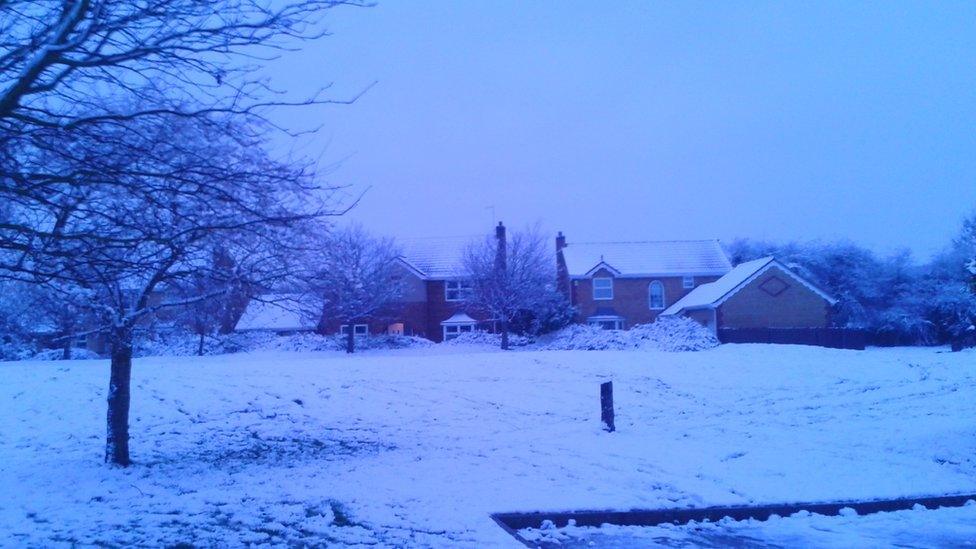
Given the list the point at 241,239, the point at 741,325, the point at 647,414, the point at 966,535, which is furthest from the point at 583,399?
the point at 741,325

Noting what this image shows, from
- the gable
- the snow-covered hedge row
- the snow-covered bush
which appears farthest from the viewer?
the gable

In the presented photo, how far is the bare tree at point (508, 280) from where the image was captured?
45.2 metres

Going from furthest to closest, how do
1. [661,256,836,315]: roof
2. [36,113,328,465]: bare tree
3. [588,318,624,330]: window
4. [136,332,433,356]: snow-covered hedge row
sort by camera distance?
[588,318,624,330]: window → [661,256,836,315]: roof → [136,332,433,356]: snow-covered hedge row → [36,113,328,465]: bare tree

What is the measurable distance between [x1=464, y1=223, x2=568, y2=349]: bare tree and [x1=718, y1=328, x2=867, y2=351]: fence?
11.3 meters

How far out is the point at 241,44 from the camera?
22.4 ft

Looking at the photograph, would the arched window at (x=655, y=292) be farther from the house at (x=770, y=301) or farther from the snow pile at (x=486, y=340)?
the snow pile at (x=486, y=340)

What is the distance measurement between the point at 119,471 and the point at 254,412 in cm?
528

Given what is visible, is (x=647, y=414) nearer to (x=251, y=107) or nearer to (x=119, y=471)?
(x=119, y=471)

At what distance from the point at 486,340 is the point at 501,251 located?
6.32 m

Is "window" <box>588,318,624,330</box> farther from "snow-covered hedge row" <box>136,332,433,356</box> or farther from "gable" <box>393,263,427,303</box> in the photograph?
"snow-covered hedge row" <box>136,332,433,356</box>

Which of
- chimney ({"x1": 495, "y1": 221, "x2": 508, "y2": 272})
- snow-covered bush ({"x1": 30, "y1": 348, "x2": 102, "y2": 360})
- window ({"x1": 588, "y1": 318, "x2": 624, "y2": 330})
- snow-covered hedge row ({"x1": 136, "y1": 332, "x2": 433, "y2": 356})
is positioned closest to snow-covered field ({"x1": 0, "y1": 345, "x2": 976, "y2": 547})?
snow-covered hedge row ({"x1": 136, "y1": 332, "x2": 433, "y2": 356})

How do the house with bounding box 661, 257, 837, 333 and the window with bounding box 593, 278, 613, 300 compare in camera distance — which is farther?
the window with bounding box 593, 278, 613, 300

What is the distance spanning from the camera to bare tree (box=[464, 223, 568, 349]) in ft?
148

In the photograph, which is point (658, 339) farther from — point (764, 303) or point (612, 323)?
point (612, 323)
